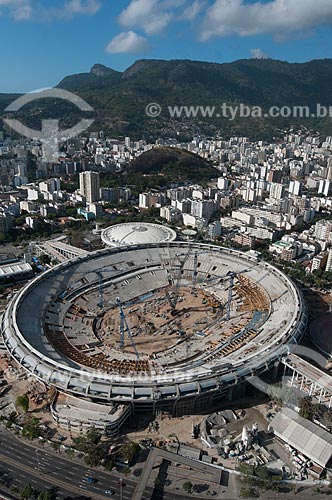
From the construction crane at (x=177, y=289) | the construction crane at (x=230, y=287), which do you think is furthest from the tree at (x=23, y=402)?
the construction crane at (x=230, y=287)

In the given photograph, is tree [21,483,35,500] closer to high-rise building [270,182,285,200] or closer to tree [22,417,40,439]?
tree [22,417,40,439]

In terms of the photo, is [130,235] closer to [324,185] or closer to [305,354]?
[305,354]

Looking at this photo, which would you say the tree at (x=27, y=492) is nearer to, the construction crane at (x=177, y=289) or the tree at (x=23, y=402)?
the tree at (x=23, y=402)

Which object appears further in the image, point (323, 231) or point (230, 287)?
point (323, 231)

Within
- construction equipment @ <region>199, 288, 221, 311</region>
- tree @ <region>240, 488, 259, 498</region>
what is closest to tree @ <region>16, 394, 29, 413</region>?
tree @ <region>240, 488, 259, 498</region>

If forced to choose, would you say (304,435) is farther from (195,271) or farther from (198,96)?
(198,96)

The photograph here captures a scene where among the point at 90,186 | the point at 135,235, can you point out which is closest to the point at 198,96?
the point at 90,186
